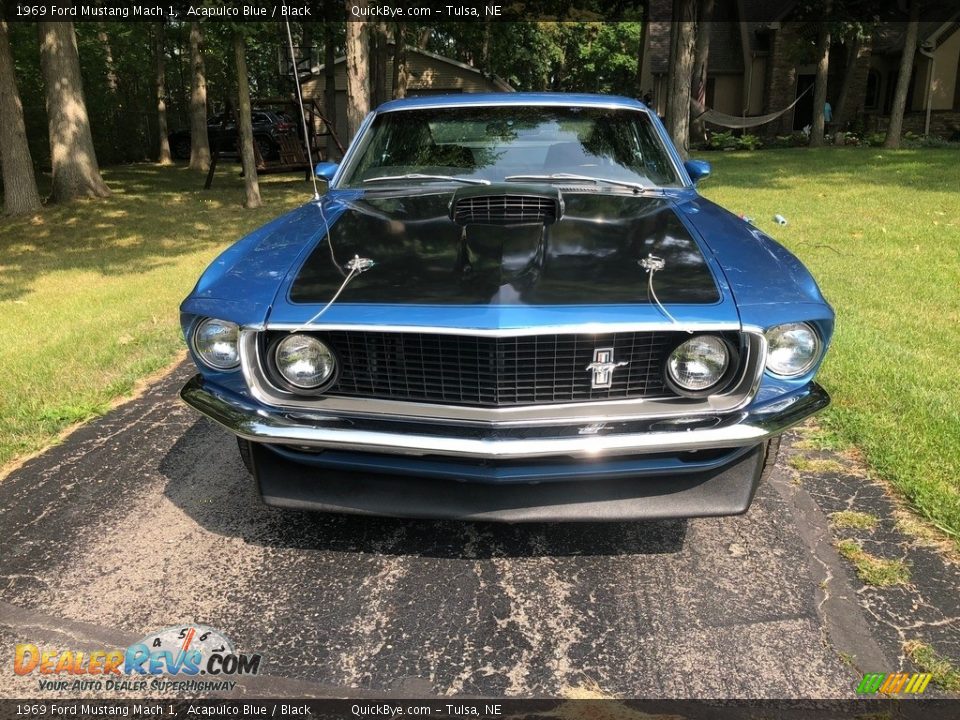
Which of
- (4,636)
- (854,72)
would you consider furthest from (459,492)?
(854,72)

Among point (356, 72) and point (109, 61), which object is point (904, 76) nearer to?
point (356, 72)

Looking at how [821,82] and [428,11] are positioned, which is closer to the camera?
[428,11]

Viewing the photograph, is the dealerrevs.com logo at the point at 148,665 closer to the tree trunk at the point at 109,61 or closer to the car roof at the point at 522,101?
the car roof at the point at 522,101

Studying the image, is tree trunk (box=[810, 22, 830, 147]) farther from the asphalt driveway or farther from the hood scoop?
the hood scoop

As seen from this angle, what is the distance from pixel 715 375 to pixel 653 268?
399 mm

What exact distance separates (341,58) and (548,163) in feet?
102

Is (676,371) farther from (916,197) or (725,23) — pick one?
(725,23)

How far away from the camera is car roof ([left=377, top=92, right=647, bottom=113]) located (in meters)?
3.78

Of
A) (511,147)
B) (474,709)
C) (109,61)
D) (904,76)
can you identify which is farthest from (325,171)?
(109,61)

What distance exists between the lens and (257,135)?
71.3 ft

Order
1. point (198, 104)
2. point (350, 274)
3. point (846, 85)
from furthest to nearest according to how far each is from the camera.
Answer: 1. point (846, 85)
2. point (198, 104)
3. point (350, 274)

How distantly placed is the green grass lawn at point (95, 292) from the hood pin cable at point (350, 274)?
7.24 ft

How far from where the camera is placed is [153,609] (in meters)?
2.29

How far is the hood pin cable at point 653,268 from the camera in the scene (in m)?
2.10
